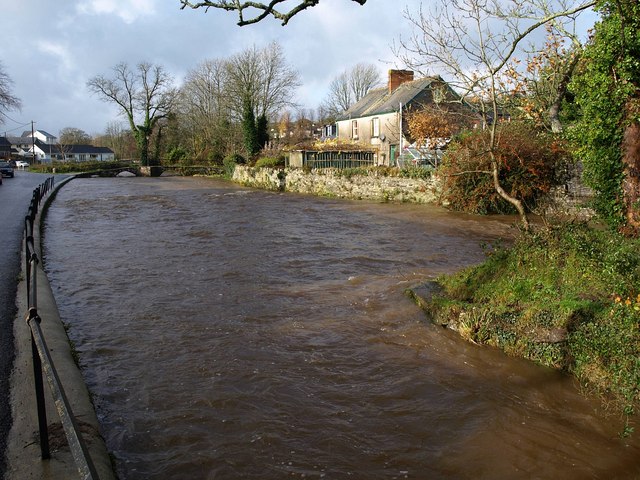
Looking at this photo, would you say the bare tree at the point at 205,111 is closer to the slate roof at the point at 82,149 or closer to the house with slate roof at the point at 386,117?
the house with slate roof at the point at 386,117

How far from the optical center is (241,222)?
19562 millimetres

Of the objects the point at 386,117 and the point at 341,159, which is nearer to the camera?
the point at 341,159

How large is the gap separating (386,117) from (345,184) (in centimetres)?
1227

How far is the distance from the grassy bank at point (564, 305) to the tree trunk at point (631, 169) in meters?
1.58

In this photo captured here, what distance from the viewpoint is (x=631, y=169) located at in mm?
9531

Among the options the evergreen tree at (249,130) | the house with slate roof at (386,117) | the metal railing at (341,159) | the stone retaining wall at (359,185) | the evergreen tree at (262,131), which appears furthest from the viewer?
the evergreen tree at (262,131)

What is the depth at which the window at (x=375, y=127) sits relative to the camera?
40.6 metres

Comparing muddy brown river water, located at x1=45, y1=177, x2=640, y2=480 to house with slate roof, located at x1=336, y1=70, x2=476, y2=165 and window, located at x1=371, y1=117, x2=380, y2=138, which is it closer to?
house with slate roof, located at x1=336, y1=70, x2=476, y2=165

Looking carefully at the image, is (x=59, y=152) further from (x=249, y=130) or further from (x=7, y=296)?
(x=7, y=296)

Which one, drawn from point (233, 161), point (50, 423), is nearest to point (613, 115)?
point (50, 423)

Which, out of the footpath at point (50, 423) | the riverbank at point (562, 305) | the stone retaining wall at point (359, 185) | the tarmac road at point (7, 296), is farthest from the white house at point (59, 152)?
the riverbank at point (562, 305)

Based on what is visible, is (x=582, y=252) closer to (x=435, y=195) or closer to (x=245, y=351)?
(x=245, y=351)

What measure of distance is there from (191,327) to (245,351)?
52.1 inches

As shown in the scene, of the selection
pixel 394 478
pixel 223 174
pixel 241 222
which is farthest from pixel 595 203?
pixel 223 174
